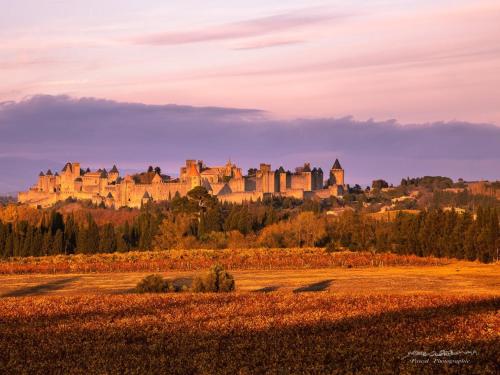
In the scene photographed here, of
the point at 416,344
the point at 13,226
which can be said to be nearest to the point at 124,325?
the point at 416,344

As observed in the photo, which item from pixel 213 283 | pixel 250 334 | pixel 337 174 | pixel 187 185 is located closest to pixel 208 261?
pixel 213 283

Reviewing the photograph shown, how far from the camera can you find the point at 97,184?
17875cm

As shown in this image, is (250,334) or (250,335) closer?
(250,335)

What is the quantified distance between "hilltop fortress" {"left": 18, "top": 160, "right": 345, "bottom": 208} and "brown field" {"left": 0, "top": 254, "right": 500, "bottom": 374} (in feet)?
384

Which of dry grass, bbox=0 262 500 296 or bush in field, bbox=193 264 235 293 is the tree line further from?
bush in field, bbox=193 264 235 293

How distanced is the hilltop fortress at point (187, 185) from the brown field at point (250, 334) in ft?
384

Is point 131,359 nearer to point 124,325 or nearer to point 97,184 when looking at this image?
point 124,325

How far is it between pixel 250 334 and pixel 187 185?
137m

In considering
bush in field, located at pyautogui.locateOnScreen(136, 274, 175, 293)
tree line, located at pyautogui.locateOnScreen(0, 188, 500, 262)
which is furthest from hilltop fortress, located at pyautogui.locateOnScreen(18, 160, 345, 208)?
bush in field, located at pyautogui.locateOnScreen(136, 274, 175, 293)

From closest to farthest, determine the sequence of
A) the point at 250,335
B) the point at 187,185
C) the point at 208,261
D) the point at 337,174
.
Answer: the point at 250,335 → the point at 208,261 → the point at 187,185 → the point at 337,174

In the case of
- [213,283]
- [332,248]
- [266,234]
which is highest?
[266,234]

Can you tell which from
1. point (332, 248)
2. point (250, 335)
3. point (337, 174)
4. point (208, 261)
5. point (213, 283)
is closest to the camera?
point (250, 335)

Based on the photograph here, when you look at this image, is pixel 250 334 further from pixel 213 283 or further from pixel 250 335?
pixel 213 283

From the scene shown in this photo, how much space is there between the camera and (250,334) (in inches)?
731
